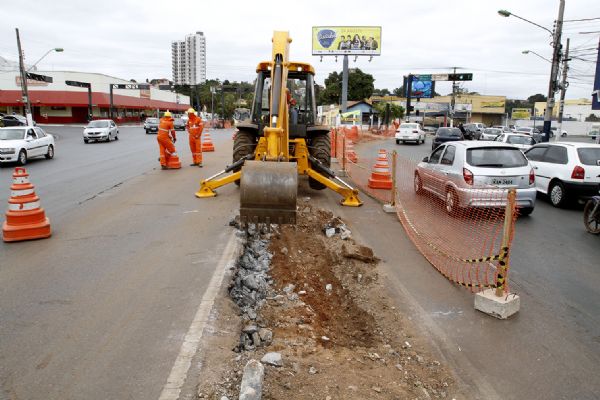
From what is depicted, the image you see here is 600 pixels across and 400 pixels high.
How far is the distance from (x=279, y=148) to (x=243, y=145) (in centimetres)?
365

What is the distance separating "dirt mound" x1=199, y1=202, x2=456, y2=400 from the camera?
3.80m

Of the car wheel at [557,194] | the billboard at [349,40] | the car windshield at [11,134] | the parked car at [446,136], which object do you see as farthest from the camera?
the billboard at [349,40]

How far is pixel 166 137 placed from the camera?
1555 cm

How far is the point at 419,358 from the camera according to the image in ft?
14.6

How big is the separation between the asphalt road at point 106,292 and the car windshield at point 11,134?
1013 cm

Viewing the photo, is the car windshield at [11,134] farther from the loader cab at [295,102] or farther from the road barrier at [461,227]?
the road barrier at [461,227]

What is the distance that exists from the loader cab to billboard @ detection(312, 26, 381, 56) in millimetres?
42737

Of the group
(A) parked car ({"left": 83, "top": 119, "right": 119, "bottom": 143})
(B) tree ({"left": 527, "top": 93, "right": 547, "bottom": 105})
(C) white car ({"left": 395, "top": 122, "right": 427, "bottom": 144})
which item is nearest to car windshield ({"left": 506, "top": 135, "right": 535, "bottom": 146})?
(C) white car ({"left": 395, "top": 122, "right": 427, "bottom": 144})

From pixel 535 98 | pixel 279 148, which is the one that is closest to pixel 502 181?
pixel 279 148

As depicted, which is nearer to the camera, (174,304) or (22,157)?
(174,304)

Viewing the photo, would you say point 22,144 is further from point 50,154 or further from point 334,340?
point 334,340

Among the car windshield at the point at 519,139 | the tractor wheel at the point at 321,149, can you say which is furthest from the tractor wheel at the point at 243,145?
the car windshield at the point at 519,139

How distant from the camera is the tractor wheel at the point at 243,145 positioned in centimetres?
1156

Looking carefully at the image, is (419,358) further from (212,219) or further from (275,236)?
(212,219)
